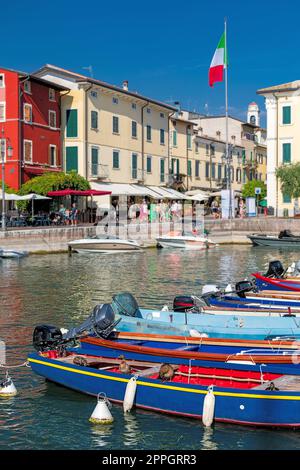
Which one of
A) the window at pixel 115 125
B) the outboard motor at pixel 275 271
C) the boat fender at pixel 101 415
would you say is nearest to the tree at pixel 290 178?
the window at pixel 115 125

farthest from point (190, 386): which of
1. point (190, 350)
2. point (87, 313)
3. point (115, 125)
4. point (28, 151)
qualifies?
point (115, 125)

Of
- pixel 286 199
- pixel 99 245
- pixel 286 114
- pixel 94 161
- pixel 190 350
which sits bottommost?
pixel 190 350

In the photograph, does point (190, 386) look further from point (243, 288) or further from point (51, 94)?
point (51, 94)

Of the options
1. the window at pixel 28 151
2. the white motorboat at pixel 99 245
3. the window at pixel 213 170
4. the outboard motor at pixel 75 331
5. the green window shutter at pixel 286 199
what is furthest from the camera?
the window at pixel 213 170

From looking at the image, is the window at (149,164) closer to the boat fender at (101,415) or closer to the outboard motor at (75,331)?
the outboard motor at (75,331)

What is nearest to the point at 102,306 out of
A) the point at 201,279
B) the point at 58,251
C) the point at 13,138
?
the point at 201,279

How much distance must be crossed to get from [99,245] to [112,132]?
57.3 ft

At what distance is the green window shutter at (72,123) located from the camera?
178 ft

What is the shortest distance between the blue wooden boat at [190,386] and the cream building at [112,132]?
41.8m

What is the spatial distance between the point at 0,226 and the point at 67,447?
3443cm

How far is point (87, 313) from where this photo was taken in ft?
69.2

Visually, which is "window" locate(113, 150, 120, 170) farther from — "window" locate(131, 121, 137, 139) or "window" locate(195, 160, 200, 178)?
"window" locate(195, 160, 200, 178)

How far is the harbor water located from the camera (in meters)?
10.5

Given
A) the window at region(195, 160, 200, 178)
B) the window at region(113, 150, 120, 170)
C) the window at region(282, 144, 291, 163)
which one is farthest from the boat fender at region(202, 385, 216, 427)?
the window at region(195, 160, 200, 178)
